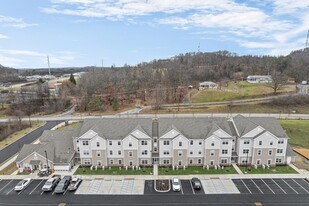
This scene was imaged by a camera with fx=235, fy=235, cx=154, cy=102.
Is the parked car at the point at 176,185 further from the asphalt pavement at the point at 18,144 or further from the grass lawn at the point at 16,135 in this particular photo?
the grass lawn at the point at 16,135

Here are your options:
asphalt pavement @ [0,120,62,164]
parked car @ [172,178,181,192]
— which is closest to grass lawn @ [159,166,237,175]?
parked car @ [172,178,181,192]

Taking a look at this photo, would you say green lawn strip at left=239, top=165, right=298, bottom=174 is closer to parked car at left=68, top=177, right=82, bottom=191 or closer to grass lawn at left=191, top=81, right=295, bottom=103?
parked car at left=68, top=177, right=82, bottom=191

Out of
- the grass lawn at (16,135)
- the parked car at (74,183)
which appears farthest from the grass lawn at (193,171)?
the grass lawn at (16,135)

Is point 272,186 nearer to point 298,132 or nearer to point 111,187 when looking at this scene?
point 111,187

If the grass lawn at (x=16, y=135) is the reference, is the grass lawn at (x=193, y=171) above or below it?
below

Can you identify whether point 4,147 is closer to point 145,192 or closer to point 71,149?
point 71,149

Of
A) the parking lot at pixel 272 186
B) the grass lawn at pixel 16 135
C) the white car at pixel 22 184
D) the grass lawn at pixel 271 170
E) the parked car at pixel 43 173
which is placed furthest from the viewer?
the grass lawn at pixel 16 135

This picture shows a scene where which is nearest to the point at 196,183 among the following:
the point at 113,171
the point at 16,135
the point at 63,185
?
the point at 113,171

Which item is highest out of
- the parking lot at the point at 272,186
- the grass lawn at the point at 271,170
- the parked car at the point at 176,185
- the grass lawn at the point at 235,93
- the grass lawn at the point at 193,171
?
the grass lawn at the point at 235,93
